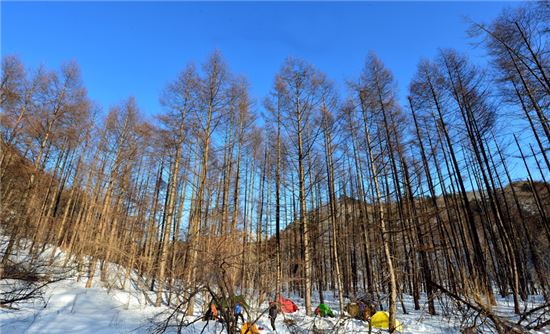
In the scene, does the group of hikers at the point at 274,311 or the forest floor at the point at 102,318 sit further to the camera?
the forest floor at the point at 102,318

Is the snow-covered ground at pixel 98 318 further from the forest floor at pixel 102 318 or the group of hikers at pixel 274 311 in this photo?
the group of hikers at pixel 274 311

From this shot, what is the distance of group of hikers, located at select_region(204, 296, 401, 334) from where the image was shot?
128 inches

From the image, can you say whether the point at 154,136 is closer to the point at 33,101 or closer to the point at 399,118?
the point at 33,101

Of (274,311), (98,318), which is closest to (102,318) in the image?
(98,318)

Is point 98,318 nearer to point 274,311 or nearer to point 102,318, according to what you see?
point 102,318

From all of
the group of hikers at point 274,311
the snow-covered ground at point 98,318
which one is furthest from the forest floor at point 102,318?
the group of hikers at point 274,311

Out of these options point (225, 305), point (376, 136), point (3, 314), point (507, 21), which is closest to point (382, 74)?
point (376, 136)

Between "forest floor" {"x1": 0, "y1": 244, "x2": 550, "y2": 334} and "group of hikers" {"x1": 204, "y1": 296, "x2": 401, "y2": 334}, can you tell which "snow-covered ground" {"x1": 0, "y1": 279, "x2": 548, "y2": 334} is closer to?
"forest floor" {"x1": 0, "y1": 244, "x2": 550, "y2": 334}

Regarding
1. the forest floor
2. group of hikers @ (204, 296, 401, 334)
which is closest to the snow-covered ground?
the forest floor

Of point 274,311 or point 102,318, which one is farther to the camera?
point 274,311

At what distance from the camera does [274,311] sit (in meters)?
7.62

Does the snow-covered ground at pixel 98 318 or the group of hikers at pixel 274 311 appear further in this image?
the snow-covered ground at pixel 98 318

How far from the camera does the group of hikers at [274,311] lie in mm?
3257

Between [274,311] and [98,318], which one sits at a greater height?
[274,311]
